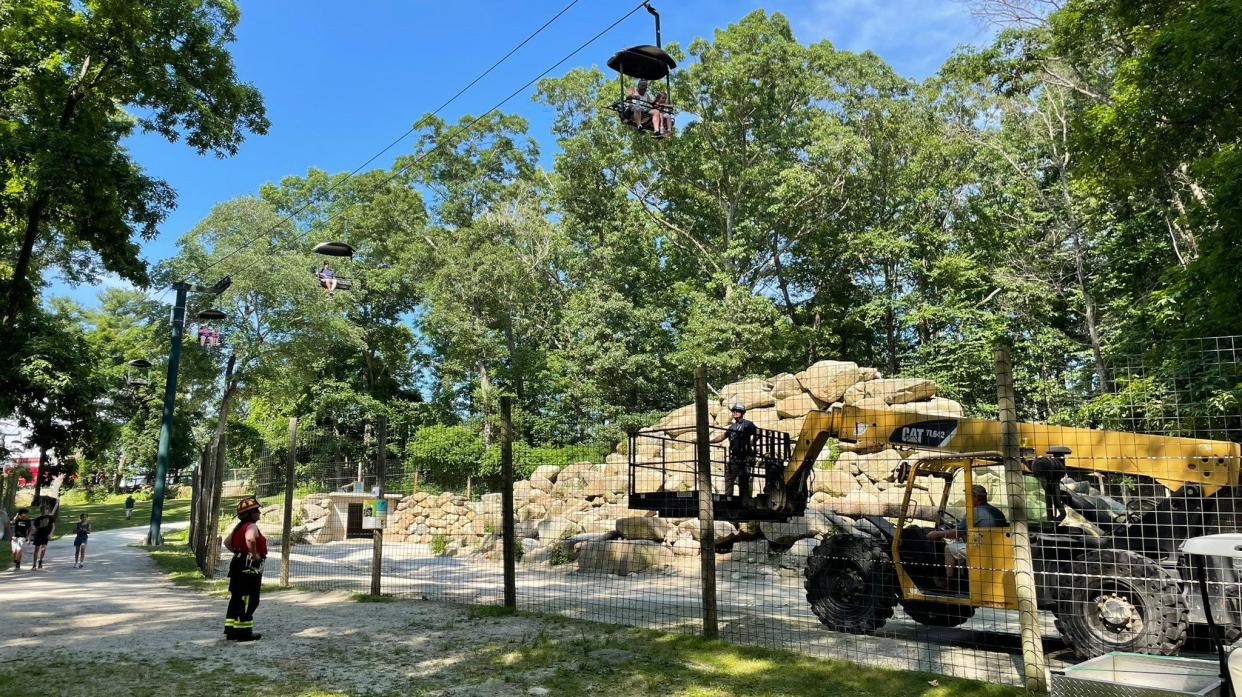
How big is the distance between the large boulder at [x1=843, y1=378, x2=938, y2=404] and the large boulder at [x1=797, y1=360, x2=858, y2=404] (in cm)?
84

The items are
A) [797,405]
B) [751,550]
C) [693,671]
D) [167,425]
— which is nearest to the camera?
[693,671]

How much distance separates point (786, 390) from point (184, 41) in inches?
765

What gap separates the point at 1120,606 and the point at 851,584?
2.60 meters

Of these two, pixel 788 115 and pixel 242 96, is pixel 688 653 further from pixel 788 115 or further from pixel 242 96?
pixel 788 115

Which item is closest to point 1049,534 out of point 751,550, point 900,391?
point 751,550

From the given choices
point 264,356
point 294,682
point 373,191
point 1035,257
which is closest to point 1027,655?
point 294,682

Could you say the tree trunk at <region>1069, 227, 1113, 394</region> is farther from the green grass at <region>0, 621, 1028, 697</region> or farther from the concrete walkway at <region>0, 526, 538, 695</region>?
the concrete walkway at <region>0, 526, 538, 695</region>

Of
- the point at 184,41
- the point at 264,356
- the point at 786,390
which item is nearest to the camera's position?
the point at 184,41

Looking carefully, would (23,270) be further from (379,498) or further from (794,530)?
(794,530)

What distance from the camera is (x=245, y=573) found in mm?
8164

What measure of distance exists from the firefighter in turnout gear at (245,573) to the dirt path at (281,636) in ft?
0.57

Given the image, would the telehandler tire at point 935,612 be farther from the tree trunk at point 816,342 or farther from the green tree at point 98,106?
the tree trunk at point 816,342

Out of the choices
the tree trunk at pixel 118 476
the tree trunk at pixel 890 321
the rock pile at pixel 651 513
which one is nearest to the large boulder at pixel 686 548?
the rock pile at pixel 651 513

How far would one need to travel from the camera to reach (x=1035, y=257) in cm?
3102
